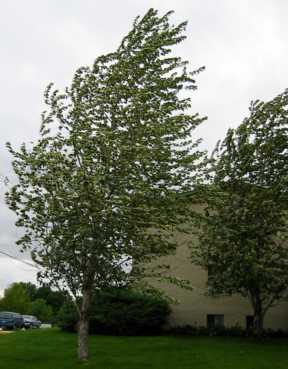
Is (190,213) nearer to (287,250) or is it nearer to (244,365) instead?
(244,365)

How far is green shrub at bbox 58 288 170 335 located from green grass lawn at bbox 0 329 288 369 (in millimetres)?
1452

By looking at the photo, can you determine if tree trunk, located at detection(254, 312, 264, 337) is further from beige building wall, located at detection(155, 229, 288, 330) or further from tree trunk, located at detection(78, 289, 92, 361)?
tree trunk, located at detection(78, 289, 92, 361)

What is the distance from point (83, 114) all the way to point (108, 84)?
4.45 feet

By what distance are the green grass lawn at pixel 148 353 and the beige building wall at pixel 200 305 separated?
404 cm

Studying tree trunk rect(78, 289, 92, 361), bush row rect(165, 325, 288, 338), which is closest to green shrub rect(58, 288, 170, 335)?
bush row rect(165, 325, 288, 338)

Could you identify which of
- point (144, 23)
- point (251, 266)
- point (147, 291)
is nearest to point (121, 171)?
point (147, 291)

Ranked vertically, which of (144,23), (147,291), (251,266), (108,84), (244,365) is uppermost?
(144,23)

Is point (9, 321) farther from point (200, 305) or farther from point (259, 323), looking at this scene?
point (259, 323)

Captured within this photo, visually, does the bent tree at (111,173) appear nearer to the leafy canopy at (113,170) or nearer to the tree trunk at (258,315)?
the leafy canopy at (113,170)

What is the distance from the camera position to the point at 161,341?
82.7ft

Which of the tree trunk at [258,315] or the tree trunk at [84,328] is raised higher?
the tree trunk at [258,315]

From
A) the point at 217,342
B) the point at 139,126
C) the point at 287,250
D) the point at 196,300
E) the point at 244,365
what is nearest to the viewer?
the point at 244,365

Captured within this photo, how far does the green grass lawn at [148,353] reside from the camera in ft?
59.1

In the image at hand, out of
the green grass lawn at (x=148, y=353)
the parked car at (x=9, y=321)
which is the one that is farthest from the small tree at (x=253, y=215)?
the parked car at (x=9, y=321)
